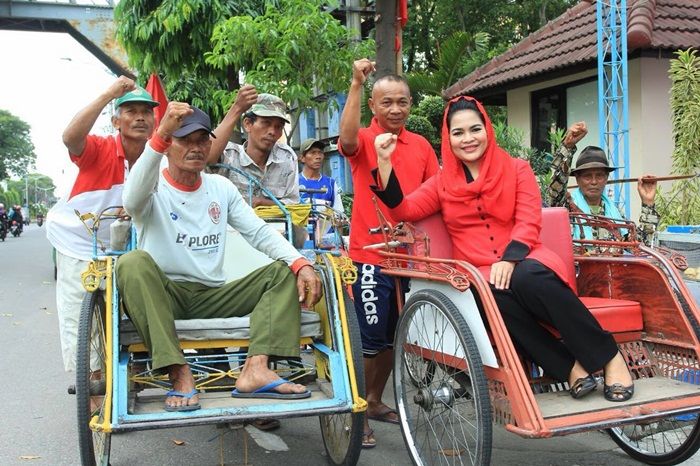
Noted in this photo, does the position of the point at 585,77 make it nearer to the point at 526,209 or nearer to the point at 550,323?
the point at 526,209

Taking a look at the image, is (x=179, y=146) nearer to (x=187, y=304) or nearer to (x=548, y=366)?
(x=187, y=304)

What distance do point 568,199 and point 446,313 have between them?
6.82 feet

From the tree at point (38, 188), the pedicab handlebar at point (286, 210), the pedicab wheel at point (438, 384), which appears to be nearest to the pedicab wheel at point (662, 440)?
the pedicab wheel at point (438, 384)

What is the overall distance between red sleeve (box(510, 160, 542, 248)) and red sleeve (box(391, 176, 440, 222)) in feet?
1.46

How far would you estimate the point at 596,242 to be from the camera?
12.8 ft

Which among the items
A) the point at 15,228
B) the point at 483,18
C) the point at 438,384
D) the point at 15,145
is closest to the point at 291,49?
the point at 438,384

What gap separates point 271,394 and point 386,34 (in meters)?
4.09

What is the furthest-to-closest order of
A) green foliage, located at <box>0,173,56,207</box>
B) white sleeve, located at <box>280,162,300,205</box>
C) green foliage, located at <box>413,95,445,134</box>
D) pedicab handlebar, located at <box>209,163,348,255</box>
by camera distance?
1. green foliage, located at <box>0,173,56,207</box>
2. green foliage, located at <box>413,95,445,134</box>
3. white sleeve, located at <box>280,162,300,205</box>
4. pedicab handlebar, located at <box>209,163,348,255</box>

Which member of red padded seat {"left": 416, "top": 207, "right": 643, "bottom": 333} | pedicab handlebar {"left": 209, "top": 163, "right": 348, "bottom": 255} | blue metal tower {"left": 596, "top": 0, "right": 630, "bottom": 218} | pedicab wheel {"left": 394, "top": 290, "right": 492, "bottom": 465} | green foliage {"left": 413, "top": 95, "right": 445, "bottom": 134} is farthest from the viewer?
green foliage {"left": 413, "top": 95, "right": 445, "bottom": 134}

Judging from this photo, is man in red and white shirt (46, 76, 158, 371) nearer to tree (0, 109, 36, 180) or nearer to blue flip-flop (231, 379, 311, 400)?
blue flip-flop (231, 379, 311, 400)

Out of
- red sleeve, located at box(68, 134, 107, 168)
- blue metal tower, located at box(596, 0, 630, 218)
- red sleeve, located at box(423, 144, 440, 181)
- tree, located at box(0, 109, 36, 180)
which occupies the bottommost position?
red sleeve, located at box(423, 144, 440, 181)

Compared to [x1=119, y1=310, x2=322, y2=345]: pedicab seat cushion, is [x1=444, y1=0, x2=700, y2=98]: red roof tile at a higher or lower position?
higher

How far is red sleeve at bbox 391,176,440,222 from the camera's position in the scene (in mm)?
3756

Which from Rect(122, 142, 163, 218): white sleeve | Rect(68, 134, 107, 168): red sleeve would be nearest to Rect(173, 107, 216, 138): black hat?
Rect(122, 142, 163, 218): white sleeve
